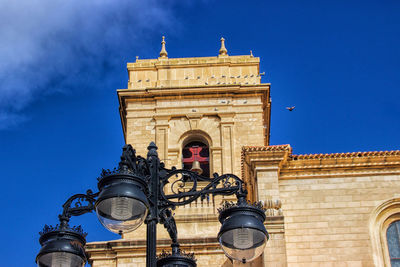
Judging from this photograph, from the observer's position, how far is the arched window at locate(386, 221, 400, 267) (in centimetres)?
1675

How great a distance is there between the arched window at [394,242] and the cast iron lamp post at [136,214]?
29.9 feet

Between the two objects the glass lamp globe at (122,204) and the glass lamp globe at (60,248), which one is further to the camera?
the glass lamp globe at (60,248)

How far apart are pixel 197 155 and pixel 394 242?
13.3m

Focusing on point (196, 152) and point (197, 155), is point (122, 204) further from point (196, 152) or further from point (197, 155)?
point (196, 152)

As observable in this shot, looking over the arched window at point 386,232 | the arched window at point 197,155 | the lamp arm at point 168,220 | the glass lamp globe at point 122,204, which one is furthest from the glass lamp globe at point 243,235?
the arched window at point 197,155

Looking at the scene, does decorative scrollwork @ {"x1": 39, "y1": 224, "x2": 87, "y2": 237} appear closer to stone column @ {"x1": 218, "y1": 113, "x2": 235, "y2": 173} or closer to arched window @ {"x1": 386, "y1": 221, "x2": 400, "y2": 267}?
arched window @ {"x1": 386, "y1": 221, "x2": 400, "y2": 267}

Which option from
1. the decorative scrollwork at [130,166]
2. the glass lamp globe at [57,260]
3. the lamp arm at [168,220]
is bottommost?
the glass lamp globe at [57,260]

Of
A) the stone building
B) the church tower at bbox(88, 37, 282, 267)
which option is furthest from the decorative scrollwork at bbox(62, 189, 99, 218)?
the church tower at bbox(88, 37, 282, 267)

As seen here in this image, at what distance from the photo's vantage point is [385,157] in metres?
18.1

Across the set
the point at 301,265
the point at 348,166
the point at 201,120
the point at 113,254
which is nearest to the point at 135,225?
the point at 301,265

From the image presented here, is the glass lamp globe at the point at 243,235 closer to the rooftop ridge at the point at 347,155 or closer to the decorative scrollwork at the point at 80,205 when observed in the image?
the decorative scrollwork at the point at 80,205

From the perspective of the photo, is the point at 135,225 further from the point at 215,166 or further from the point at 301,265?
the point at 215,166

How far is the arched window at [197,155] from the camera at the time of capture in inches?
1139

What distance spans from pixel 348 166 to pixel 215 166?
10.6 m
